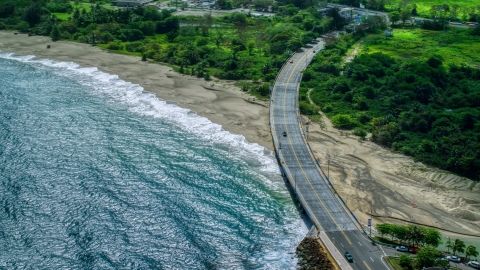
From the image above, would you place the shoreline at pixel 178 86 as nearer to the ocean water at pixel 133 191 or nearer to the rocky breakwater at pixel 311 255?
the ocean water at pixel 133 191

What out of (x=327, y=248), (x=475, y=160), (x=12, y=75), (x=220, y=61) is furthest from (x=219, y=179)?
(x=12, y=75)

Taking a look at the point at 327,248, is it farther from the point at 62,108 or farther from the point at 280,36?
the point at 280,36

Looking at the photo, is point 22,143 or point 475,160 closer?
point 475,160

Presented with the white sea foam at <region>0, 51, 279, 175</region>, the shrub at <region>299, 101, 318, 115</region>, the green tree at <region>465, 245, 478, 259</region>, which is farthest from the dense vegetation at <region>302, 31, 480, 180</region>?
the green tree at <region>465, 245, 478, 259</region>

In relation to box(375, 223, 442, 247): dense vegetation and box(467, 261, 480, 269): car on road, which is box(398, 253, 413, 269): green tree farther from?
box(467, 261, 480, 269): car on road

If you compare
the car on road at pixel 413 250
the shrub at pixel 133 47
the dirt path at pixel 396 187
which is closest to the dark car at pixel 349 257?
the car on road at pixel 413 250

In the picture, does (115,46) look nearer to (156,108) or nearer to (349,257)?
(156,108)

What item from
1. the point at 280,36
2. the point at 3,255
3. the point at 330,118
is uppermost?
the point at 280,36
